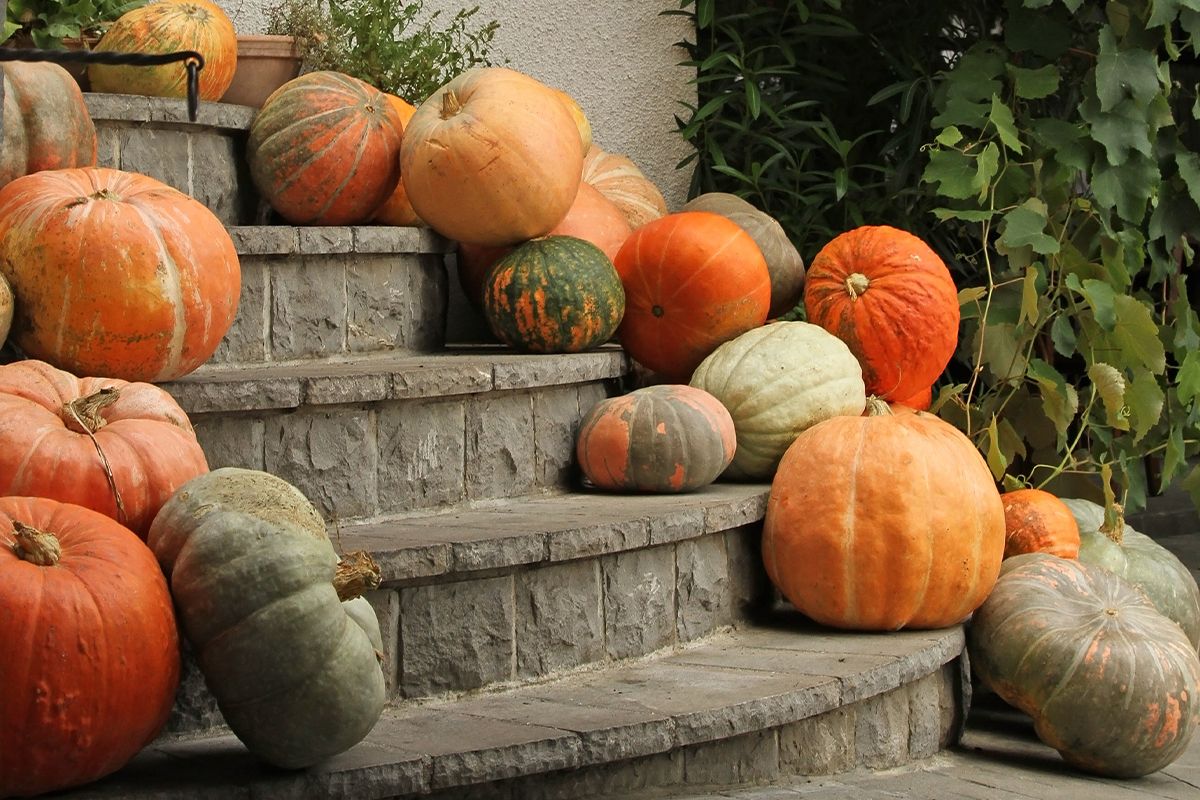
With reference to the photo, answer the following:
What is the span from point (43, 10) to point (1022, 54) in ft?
10.9

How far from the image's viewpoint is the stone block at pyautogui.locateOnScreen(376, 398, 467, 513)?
2.72 m

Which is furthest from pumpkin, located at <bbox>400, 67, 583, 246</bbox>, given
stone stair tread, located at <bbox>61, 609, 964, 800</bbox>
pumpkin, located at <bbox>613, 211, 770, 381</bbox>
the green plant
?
stone stair tread, located at <bbox>61, 609, 964, 800</bbox>

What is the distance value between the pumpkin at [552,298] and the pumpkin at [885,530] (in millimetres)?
712

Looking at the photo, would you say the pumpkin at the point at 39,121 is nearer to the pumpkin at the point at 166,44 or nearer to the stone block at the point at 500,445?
the pumpkin at the point at 166,44

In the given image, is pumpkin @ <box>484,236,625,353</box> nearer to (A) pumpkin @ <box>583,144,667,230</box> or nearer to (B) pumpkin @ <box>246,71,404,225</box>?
(B) pumpkin @ <box>246,71,404,225</box>

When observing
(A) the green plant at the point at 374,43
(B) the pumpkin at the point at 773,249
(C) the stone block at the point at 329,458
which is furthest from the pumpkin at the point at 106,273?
(B) the pumpkin at the point at 773,249

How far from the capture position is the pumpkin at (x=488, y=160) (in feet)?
10.9

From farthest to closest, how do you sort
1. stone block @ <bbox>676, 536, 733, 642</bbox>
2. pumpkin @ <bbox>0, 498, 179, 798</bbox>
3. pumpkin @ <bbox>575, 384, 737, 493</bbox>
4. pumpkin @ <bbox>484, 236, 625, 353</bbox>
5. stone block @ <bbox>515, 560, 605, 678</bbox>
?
pumpkin @ <bbox>484, 236, 625, 353</bbox> → pumpkin @ <bbox>575, 384, 737, 493</bbox> → stone block @ <bbox>676, 536, 733, 642</bbox> → stone block @ <bbox>515, 560, 605, 678</bbox> → pumpkin @ <bbox>0, 498, 179, 798</bbox>

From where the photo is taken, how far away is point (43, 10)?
337cm

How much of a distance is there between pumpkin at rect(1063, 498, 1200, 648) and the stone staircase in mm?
869

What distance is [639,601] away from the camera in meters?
2.71

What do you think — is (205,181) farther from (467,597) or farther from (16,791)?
(16,791)

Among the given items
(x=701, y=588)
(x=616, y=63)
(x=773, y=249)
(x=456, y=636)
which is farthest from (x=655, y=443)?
(x=616, y=63)

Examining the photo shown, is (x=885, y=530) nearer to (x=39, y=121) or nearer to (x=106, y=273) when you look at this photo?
(x=106, y=273)
